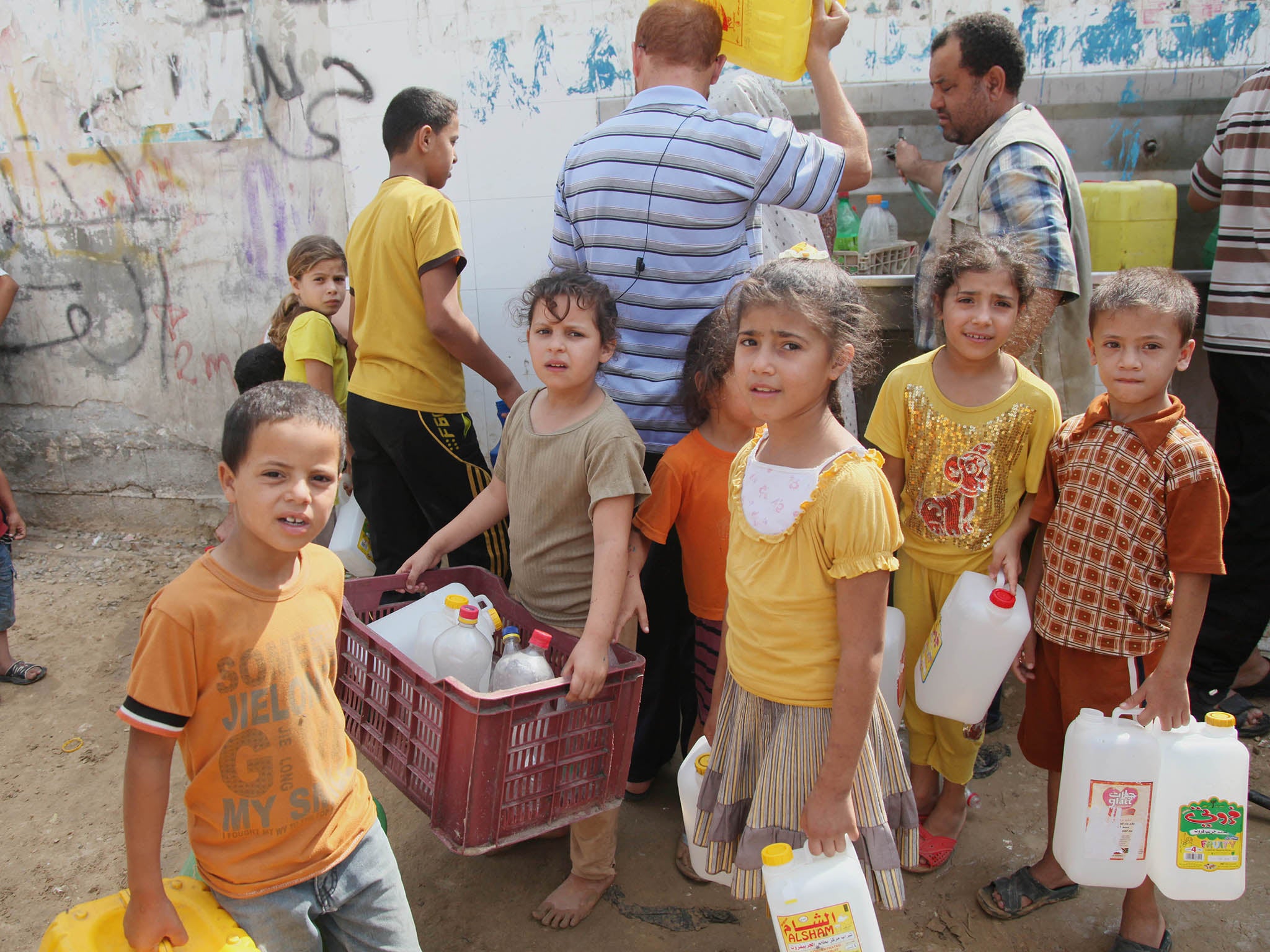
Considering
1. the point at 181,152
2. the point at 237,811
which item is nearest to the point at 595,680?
the point at 237,811

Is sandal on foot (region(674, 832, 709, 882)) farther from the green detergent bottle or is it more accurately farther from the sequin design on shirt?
the green detergent bottle

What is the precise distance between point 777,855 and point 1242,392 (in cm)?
263

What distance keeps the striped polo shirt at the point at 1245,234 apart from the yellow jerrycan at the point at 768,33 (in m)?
1.61

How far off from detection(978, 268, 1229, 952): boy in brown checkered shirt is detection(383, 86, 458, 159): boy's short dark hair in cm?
227

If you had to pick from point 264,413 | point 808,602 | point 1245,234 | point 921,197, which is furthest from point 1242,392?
point 264,413

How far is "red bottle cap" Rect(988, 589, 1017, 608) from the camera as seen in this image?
2.29 meters

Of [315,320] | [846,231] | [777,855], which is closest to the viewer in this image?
[777,855]

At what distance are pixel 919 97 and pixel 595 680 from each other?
320cm

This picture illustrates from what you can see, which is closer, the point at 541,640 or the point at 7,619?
the point at 541,640

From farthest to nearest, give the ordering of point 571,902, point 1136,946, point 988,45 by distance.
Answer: point 988,45, point 571,902, point 1136,946

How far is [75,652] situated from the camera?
4.07 m

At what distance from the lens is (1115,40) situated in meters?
3.79

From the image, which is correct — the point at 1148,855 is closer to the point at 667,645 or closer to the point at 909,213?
the point at 667,645

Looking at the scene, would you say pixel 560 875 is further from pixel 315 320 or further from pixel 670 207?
pixel 315 320
